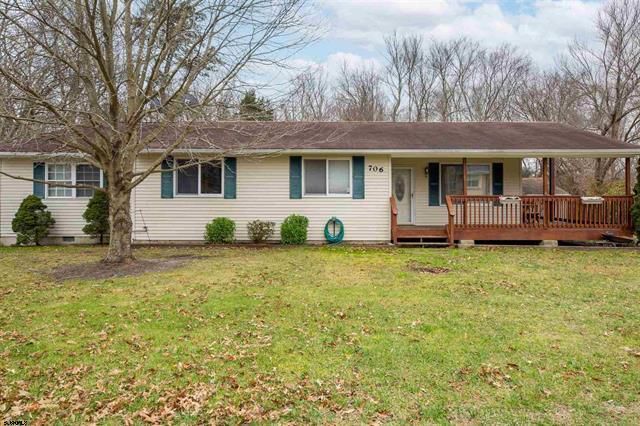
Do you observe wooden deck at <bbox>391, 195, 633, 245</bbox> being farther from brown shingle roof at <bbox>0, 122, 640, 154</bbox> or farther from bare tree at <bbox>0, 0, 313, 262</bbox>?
bare tree at <bbox>0, 0, 313, 262</bbox>

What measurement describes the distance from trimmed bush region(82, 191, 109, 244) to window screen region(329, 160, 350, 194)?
6462mm

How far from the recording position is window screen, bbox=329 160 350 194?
12680 millimetres

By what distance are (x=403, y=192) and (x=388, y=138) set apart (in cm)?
186

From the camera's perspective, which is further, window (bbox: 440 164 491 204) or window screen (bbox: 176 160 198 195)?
window (bbox: 440 164 491 204)

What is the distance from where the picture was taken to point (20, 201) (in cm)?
1293

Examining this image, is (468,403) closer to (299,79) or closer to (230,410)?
(230,410)

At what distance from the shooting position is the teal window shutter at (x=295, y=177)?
12531 mm

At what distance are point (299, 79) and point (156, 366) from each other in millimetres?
7297

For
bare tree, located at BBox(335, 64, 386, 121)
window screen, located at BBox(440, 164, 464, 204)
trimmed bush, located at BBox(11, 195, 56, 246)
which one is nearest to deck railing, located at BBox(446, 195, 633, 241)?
window screen, located at BBox(440, 164, 464, 204)

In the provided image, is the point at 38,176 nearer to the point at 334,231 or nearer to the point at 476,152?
the point at 334,231

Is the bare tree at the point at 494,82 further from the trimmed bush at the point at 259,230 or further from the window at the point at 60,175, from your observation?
the window at the point at 60,175

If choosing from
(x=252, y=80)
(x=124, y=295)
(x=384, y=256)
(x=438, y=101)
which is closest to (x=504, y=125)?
(x=384, y=256)

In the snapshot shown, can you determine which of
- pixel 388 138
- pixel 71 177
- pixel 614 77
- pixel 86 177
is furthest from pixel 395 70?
pixel 71 177

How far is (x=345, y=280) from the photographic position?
7.50m
